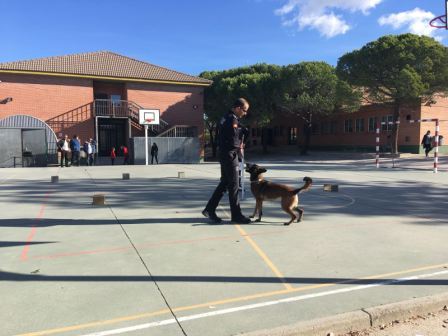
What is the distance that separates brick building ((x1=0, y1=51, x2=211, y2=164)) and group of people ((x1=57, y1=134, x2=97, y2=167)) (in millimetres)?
3298

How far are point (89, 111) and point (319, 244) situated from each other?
27830 millimetres

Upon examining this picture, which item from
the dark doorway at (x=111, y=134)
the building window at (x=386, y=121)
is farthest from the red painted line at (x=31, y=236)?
the building window at (x=386, y=121)

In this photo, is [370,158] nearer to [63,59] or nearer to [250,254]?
[63,59]

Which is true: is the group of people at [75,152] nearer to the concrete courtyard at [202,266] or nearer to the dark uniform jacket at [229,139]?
Answer: the concrete courtyard at [202,266]

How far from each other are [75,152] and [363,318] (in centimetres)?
2402

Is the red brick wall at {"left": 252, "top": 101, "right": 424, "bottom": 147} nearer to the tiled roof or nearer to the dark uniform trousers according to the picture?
the tiled roof

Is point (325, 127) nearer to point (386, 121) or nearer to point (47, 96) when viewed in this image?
point (386, 121)

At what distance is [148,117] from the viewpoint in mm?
28422

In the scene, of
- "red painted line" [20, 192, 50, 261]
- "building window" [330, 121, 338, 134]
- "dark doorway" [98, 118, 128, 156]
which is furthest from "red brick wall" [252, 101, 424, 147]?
"red painted line" [20, 192, 50, 261]

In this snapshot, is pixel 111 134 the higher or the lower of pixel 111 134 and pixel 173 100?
the lower

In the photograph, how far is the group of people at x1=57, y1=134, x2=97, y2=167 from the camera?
24.5 m

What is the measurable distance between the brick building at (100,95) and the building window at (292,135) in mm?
17123

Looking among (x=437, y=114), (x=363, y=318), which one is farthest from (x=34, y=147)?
(x=437, y=114)

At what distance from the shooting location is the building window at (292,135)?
48.1m
